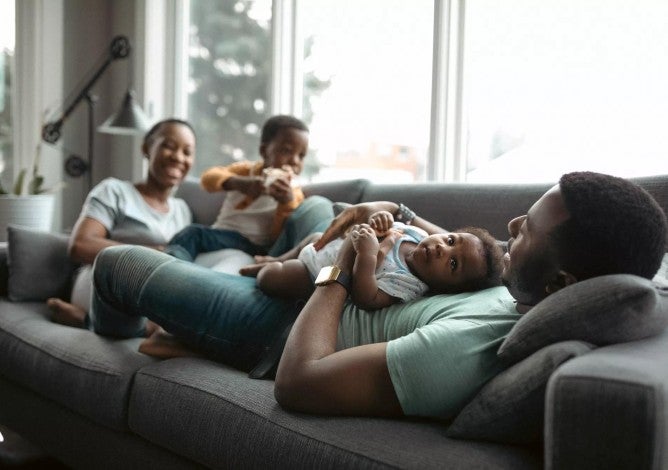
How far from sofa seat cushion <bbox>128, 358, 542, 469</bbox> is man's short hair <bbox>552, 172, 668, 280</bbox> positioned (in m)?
0.33

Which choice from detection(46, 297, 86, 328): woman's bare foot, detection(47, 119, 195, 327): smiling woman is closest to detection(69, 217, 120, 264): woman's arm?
detection(47, 119, 195, 327): smiling woman

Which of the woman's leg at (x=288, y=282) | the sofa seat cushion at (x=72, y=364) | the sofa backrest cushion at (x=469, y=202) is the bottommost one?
the sofa seat cushion at (x=72, y=364)

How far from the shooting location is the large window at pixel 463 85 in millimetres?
2404

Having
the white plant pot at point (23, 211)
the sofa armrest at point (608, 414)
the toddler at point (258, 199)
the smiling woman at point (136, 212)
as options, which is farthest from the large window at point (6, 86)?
the sofa armrest at point (608, 414)

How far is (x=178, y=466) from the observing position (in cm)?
158

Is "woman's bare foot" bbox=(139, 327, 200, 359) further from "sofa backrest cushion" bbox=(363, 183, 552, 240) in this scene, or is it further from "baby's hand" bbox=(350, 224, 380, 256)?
"sofa backrest cushion" bbox=(363, 183, 552, 240)

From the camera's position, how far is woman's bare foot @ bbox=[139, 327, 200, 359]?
70.2 inches

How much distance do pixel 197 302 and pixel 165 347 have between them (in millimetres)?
193

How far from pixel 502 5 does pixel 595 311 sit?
196 centimetres

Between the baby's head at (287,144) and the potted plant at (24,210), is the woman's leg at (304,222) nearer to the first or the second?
the baby's head at (287,144)

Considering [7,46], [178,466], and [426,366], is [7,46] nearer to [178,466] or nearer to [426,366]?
[178,466]

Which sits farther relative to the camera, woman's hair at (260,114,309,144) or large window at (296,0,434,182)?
large window at (296,0,434,182)

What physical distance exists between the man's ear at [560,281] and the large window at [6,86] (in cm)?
407

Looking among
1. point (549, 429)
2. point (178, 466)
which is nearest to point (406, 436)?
point (549, 429)
